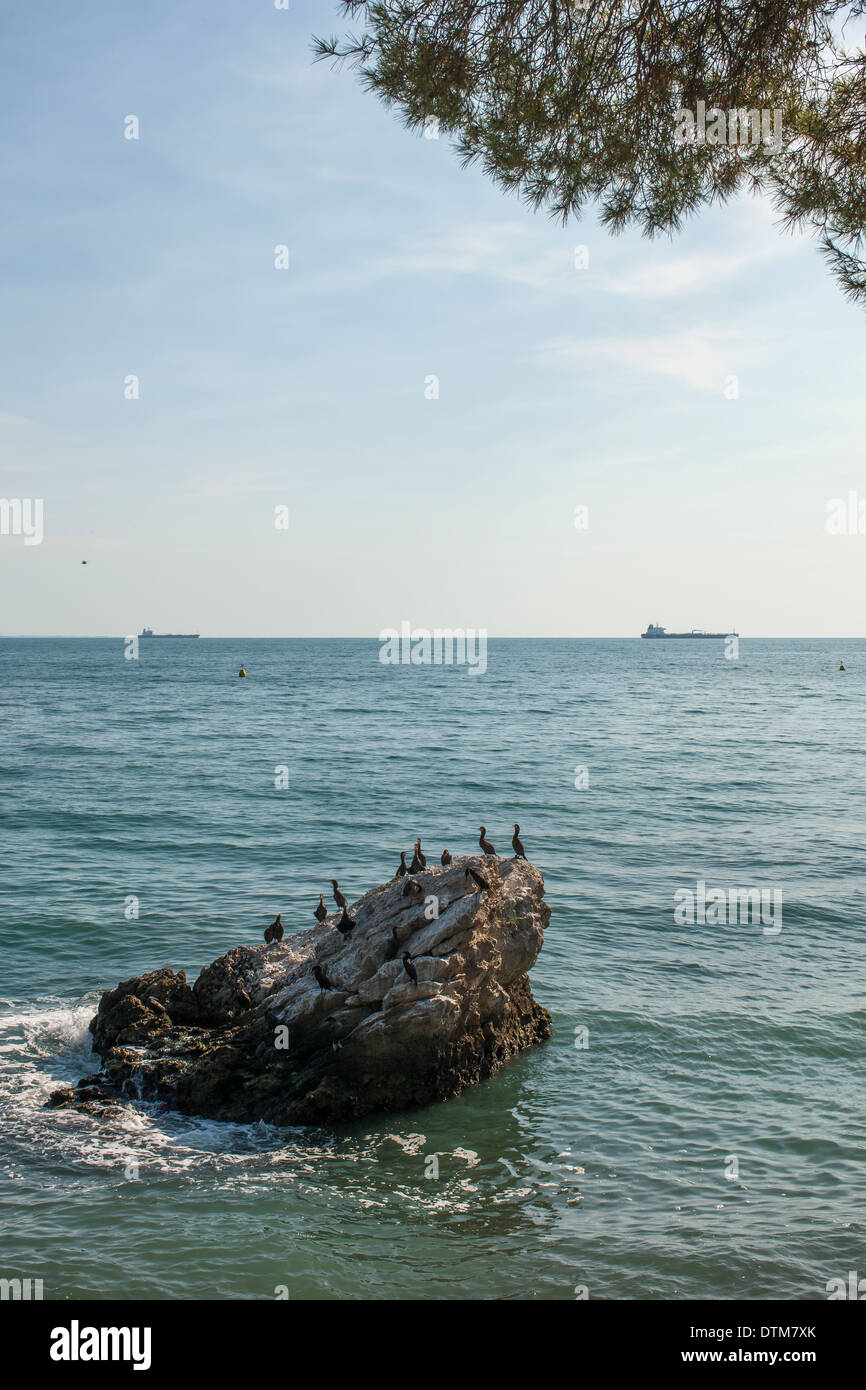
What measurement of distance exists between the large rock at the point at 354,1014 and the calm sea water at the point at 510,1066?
51 cm

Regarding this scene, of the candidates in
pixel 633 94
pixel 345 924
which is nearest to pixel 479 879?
→ pixel 345 924

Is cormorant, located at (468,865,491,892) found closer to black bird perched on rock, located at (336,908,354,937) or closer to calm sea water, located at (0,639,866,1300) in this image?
black bird perched on rock, located at (336,908,354,937)

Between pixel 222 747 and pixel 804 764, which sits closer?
pixel 804 764

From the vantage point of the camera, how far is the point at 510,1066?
1661 cm

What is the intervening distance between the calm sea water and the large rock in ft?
1.69

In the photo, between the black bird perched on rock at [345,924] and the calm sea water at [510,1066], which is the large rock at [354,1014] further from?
the calm sea water at [510,1066]

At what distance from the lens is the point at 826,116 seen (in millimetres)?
11016

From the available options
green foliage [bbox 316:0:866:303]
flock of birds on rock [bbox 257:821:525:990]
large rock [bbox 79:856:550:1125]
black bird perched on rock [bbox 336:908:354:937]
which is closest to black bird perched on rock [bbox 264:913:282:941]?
flock of birds on rock [bbox 257:821:525:990]

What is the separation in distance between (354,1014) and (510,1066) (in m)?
3.05

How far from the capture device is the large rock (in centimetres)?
1498

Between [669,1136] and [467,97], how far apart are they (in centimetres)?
1404
